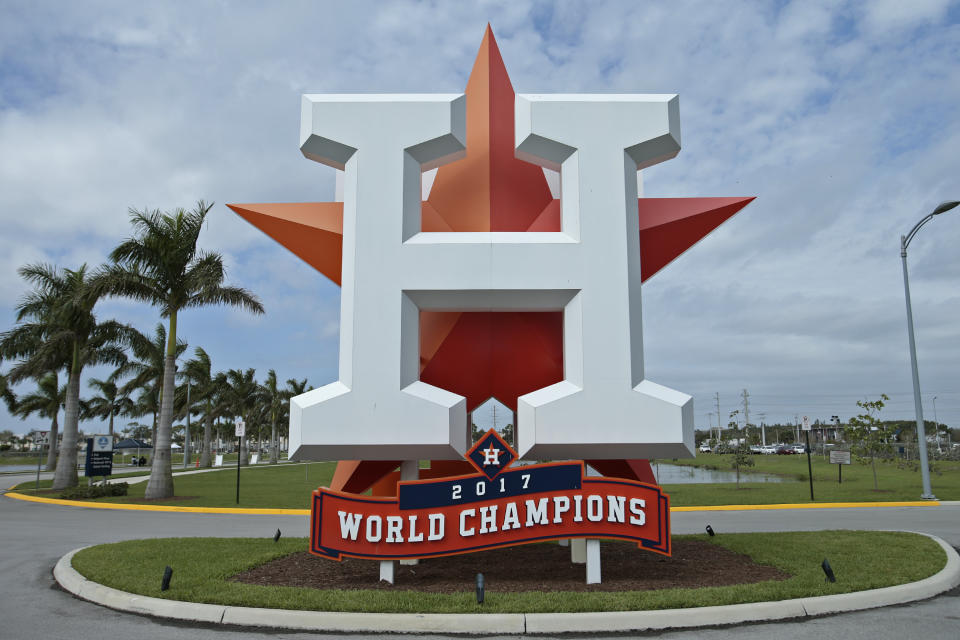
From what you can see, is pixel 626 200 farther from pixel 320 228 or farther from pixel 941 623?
pixel 941 623

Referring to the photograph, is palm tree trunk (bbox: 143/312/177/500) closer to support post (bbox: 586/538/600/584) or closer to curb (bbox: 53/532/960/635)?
curb (bbox: 53/532/960/635)

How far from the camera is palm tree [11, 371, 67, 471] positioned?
39862mm

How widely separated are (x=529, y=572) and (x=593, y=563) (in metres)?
1.34

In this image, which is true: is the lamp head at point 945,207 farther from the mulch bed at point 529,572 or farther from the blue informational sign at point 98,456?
the blue informational sign at point 98,456

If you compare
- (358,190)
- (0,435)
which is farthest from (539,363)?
(0,435)

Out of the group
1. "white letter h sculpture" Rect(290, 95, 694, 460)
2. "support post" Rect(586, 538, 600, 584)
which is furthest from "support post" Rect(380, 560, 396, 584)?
"support post" Rect(586, 538, 600, 584)

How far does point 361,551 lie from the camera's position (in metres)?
8.59

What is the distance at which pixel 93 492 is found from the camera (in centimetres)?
2384

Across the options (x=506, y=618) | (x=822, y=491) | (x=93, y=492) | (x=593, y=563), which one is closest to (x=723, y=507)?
(x=822, y=491)

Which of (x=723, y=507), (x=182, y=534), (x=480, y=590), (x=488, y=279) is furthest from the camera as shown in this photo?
(x=723, y=507)

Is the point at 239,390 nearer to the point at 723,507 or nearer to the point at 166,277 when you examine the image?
the point at 166,277

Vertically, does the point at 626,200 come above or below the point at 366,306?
above

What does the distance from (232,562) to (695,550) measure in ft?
24.5

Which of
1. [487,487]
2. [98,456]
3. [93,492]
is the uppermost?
[487,487]
